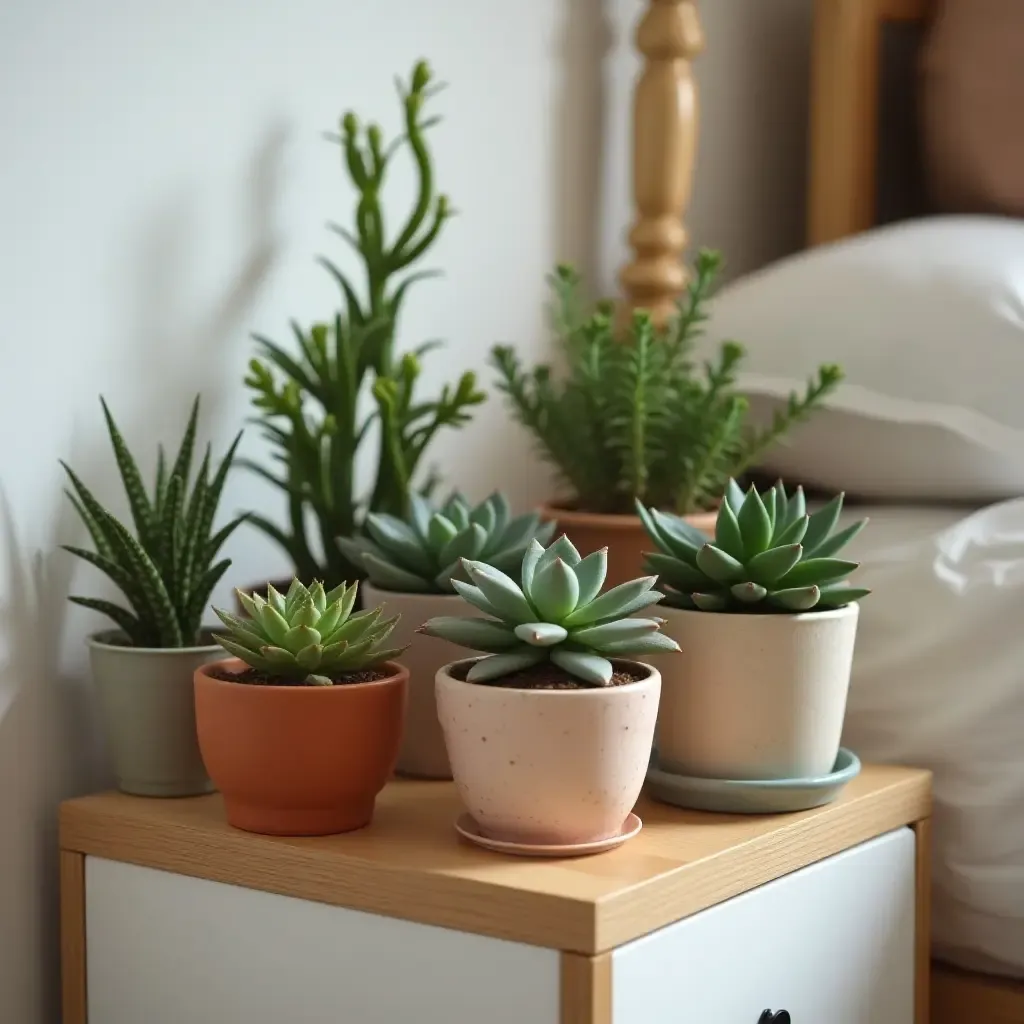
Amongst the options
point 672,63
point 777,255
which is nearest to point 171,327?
point 672,63

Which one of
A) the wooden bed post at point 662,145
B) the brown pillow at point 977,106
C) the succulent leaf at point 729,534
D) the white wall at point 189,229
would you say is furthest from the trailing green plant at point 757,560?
the brown pillow at point 977,106

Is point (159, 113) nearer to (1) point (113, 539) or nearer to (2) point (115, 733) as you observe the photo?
(1) point (113, 539)

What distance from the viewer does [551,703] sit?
825mm

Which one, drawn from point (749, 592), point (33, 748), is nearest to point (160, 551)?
point (33, 748)

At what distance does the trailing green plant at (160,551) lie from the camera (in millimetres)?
984

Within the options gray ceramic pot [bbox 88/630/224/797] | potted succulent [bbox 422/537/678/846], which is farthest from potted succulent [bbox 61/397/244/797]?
potted succulent [bbox 422/537/678/846]

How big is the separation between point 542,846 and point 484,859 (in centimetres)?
3

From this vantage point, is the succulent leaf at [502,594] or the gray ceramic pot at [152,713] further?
the gray ceramic pot at [152,713]

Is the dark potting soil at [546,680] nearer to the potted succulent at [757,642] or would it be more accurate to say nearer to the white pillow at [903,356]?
the potted succulent at [757,642]

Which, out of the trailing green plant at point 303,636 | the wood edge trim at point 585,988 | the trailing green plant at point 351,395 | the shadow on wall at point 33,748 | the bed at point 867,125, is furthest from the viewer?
the bed at point 867,125

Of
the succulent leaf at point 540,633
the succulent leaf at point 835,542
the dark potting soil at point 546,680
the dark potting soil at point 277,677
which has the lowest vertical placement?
the dark potting soil at point 277,677

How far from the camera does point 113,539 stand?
0.98 m

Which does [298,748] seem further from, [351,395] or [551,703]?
[351,395]

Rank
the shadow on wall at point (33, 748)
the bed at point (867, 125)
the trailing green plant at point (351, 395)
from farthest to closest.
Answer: the bed at point (867, 125) < the trailing green plant at point (351, 395) < the shadow on wall at point (33, 748)
